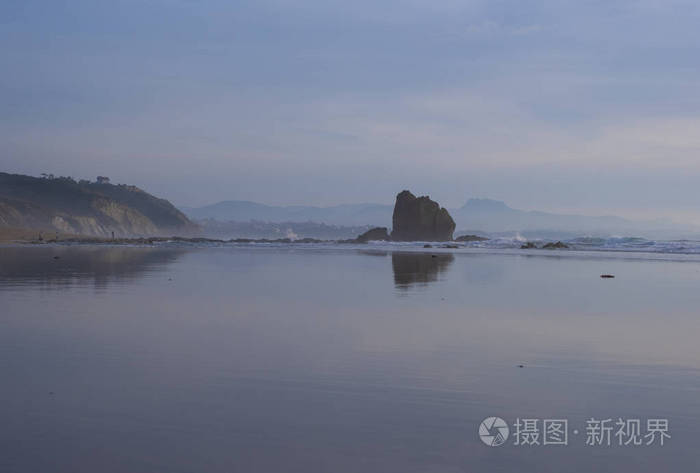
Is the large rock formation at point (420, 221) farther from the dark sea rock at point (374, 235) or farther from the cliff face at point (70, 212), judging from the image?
the cliff face at point (70, 212)

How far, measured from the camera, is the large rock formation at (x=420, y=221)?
9344cm

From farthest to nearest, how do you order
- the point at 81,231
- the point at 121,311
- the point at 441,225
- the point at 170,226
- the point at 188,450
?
the point at 170,226 → the point at 81,231 → the point at 441,225 → the point at 121,311 → the point at 188,450

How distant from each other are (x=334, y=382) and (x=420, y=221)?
87.9 metres

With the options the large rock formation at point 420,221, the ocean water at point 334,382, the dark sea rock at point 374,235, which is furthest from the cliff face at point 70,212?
the ocean water at point 334,382

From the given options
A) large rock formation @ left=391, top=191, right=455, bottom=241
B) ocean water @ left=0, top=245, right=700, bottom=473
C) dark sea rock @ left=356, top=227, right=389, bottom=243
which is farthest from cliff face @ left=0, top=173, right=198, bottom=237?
ocean water @ left=0, top=245, right=700, bottom=473

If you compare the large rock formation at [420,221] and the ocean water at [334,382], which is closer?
the ocean water at [334,382]

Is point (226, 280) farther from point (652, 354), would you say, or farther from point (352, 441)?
point (352, 441)

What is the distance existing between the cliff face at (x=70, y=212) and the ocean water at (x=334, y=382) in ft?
408

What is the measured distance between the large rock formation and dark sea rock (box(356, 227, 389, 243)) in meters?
2.20

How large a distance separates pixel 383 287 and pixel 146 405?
1165 cm

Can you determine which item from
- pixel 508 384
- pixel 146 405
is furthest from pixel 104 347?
pixel 508 384

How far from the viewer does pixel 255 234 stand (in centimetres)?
16638

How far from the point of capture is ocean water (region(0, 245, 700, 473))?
4.37m

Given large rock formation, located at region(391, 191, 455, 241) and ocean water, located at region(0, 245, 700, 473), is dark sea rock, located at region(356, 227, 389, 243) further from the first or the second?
ocean water, located at region(0, 245, 700, 473)
